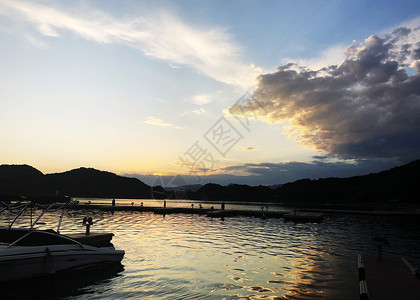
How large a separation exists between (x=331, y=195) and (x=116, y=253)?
614ft

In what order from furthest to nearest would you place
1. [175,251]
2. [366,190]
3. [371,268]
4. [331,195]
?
[331,195] → [366,190] → [175,251] → [371,268]

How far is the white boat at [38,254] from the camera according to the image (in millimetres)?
12938

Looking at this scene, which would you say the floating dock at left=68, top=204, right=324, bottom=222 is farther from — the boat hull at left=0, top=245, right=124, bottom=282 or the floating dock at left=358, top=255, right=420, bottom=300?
the boat hull at left=0, top=245, right=124, bottom=282

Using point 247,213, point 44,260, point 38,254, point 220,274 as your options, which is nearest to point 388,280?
point 220,274

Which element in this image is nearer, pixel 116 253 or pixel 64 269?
pixel 64 269

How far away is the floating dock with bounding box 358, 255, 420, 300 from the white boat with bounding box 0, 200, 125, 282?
13660 mm

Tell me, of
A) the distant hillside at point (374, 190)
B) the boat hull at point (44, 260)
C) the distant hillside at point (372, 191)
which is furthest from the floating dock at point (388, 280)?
the distant hillside at point (374, 190)

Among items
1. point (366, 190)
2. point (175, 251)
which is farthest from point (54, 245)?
point (366, 190)

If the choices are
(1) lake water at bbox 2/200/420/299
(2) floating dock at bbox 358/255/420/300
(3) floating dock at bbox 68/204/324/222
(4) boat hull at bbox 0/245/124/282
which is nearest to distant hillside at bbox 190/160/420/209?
(3) floating dock at bbox 68/204/324/222

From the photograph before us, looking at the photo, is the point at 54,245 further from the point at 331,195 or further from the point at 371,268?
the point at 331,195

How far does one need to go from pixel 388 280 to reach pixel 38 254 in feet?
53.4

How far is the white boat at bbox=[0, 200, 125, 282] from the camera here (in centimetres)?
1294

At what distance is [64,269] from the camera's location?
14.6m

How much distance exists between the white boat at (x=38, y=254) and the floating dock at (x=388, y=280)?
13660mm
